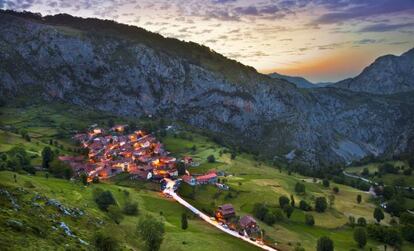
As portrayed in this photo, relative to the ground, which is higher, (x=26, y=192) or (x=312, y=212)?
(x=26, y=192)

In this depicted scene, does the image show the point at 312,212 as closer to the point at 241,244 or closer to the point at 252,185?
the point at 252,185

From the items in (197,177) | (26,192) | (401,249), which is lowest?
(401,249)

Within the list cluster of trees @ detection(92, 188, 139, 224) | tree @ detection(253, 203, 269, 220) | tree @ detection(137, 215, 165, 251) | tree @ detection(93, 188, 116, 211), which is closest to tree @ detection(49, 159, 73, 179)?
cluster of trees @ detection(92, 188, 139, 224)

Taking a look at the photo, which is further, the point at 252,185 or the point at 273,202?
the point at 252,185

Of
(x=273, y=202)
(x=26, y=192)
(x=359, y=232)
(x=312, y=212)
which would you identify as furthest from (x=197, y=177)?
(x=26, y=192)

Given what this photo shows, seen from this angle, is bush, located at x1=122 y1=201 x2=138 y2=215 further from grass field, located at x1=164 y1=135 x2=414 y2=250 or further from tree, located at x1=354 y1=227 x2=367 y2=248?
tree, located at x1=354 y1=227 x2=367 y2=248

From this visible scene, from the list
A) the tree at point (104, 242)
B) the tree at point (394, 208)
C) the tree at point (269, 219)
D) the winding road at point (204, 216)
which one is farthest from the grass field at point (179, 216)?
the tree at point (394, 208)

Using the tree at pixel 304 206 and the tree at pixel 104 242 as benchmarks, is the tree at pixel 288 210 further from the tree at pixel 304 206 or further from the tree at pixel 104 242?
the tree at pixel 104 242

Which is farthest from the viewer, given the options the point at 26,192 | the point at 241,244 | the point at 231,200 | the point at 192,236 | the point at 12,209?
the point at 231,200
